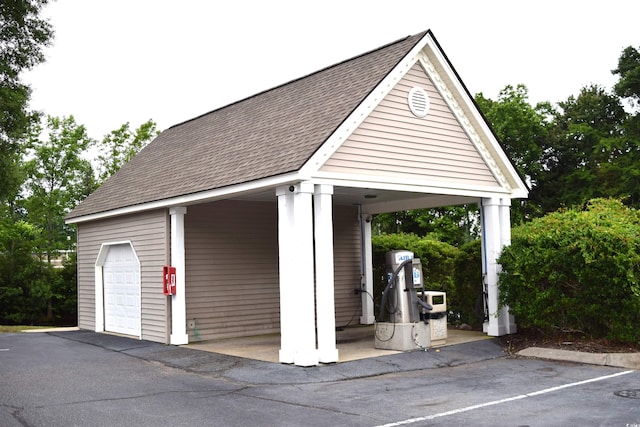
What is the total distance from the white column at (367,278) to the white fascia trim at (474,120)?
13.6ft

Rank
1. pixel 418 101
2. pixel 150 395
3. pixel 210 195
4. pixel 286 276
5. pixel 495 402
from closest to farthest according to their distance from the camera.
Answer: pixel 495 402
pixel 150 395
pixel 286 276
pixel 210 195
pixel 418 101

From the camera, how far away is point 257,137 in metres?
13.1

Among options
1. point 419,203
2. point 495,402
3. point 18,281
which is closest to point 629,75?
point 419,203

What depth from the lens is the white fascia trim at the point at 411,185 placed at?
10.9m

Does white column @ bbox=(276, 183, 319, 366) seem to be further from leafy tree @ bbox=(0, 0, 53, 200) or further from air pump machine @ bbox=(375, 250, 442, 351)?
leafy tree @ bbox=(0, 0, 53, 200)

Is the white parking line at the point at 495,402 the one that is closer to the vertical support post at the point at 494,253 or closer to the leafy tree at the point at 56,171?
the vertical support post at the point at 494,253

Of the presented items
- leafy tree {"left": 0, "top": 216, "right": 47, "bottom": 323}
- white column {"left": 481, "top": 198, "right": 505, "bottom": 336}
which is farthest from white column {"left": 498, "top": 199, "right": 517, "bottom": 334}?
leafy tree {"left": 0, "top": 216, "right": 47, "bottom": 323}

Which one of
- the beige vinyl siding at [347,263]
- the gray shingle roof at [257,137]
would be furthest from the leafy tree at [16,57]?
the beige vinyl siding at [347,263]

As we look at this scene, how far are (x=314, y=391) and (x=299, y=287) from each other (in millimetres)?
2044

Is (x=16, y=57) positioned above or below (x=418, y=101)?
above

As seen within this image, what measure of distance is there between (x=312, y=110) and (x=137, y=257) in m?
5.50

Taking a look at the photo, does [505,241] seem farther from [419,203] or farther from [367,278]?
[367,278]

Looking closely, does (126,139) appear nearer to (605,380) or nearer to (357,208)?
(357,208)

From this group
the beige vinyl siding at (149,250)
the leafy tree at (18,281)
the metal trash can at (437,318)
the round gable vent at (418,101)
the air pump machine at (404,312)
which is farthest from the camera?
the leafy tree at (18,281)
